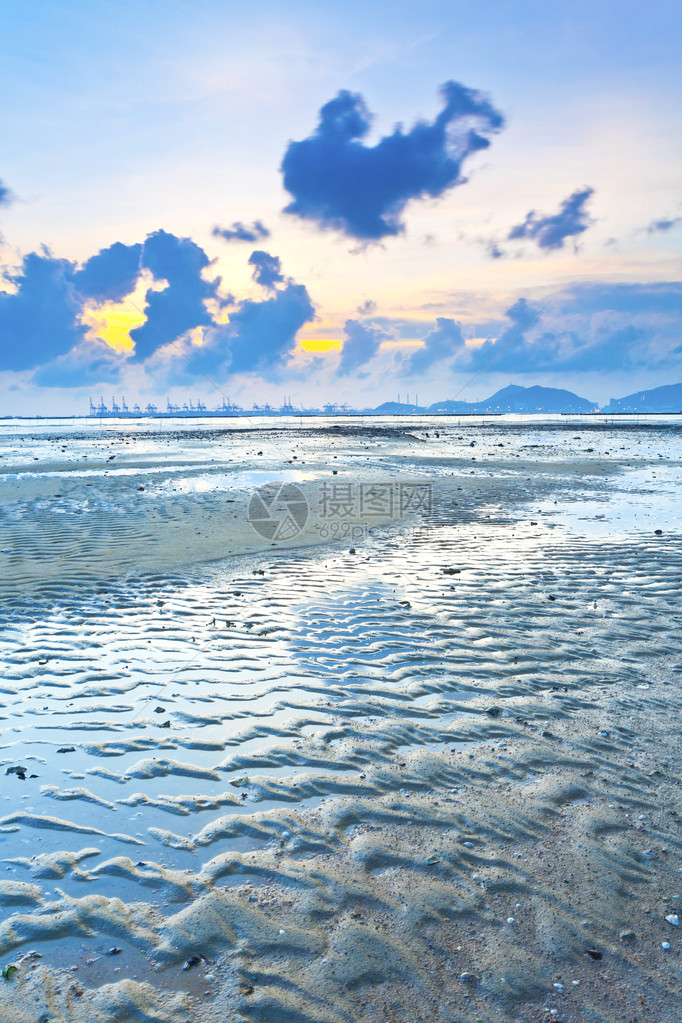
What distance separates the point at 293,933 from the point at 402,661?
4227mm

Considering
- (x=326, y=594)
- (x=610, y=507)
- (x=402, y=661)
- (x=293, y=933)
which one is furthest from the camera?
(x=610, y=507)

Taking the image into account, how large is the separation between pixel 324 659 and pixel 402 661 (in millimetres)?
1040

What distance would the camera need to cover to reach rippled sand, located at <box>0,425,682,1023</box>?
10.9 feet

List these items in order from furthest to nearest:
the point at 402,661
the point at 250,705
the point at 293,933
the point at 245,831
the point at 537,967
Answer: the point at 402,661 → the point at 250,705 → the point at 245,831 → the point at 293,933 → the point at 537,967

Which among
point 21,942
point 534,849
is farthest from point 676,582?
point 21,942

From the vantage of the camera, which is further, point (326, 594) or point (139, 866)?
point (326, 594)

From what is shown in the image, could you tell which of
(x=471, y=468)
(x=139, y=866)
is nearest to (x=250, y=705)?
(x=139, y=866)

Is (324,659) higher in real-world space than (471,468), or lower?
lower

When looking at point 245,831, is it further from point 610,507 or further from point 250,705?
point 610,507

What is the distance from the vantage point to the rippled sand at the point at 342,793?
3.33 meters

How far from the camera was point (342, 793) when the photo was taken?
5.04 metres

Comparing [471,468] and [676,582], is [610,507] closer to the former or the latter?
[676,582]

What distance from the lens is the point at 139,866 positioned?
165 inches

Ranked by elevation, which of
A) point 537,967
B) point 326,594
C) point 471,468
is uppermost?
point 471,468
